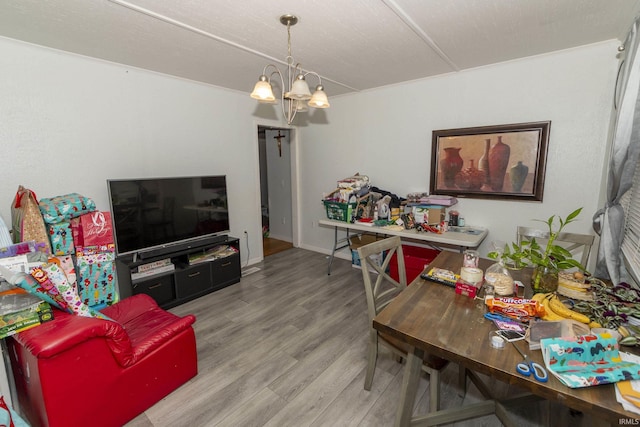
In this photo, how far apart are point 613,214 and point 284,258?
3.72 m

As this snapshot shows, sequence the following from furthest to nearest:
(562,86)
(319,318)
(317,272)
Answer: (317,272), (319,318), (562,86)

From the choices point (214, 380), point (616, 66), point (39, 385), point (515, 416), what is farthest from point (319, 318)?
point (616, 66)

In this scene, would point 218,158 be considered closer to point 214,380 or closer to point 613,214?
point 214,380

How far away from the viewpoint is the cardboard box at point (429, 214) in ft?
10.5

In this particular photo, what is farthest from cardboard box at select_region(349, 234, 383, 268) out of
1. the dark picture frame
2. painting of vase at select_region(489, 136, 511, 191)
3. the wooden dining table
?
the wooden dining table

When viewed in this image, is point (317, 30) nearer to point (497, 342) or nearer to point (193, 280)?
point (497, 342)

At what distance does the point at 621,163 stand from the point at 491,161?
129 centimetres

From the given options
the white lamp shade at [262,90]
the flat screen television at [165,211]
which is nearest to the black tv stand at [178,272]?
the flat screen television at [165,211]

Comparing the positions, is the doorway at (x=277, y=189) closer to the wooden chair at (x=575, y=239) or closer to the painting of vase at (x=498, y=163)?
the painting of vase at (x=498, y=163)

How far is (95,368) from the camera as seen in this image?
150cm

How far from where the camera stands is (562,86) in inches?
103

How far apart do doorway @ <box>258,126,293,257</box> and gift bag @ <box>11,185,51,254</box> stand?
290 centimetres

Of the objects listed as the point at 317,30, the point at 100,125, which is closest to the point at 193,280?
the point at 100,125

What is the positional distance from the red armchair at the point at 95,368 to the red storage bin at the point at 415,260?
231 cm
